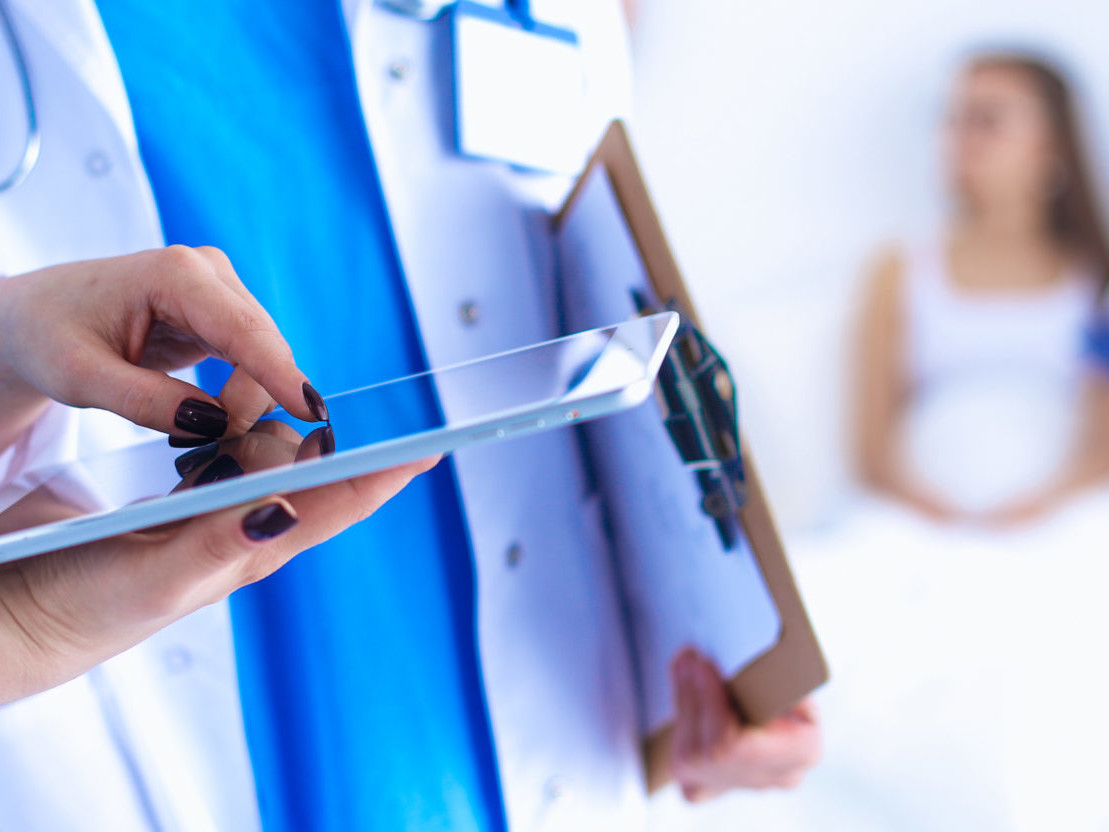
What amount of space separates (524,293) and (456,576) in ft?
0.81

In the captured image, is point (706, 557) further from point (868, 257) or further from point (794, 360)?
point (868, 257)

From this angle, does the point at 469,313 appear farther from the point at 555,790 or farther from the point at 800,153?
the point at 800,153

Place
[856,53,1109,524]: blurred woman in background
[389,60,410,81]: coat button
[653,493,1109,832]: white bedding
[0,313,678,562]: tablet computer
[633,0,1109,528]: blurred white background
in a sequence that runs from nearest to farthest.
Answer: [0,313,678,562]: tablet computer → [389,60,410,81]: coat button → [653,493,1109,832]: white bedding → [633,0,1109,528]: blurred white background → [856,53,1109,524]: blurred woman in background

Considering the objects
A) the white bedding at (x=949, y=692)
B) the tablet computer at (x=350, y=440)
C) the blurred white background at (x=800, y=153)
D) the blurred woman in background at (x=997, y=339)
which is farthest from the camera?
the blurred woman in background at (x=997, y=339)

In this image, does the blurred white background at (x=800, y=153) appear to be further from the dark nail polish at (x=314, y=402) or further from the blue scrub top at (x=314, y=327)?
the dark nail polish at (x=314, y=402)

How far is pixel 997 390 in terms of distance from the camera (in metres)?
1.66

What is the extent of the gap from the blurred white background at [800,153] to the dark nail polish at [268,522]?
4.15 ft

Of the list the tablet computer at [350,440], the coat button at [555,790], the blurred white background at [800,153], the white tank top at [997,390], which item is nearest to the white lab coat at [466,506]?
the coat button at [555,790]

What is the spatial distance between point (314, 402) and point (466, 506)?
0.22 metres

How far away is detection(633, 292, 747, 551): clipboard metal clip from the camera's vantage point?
42 cm

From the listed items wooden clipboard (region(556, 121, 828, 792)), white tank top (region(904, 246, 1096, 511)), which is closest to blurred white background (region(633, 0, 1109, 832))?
white tank top (region(904, 246, 1096, 511))

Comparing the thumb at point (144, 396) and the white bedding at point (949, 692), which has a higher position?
the thumb at point (144, 396)

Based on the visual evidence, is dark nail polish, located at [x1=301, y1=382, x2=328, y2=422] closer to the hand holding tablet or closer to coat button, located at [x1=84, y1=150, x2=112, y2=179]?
the hand holding tablet

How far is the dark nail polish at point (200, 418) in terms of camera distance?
1.06 ft
